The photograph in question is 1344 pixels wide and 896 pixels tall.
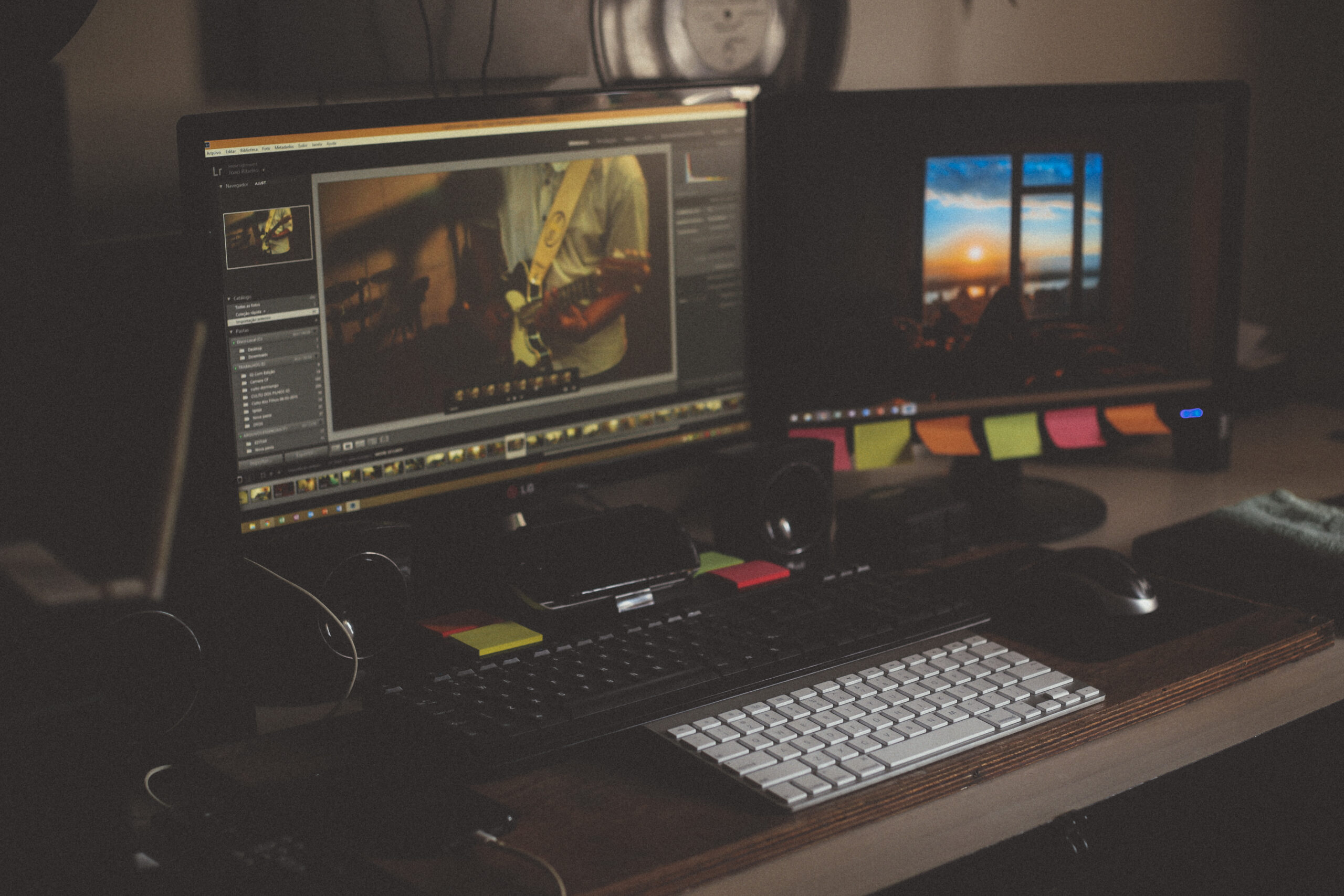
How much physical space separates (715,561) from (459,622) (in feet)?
0.84

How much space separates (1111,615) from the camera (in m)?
1.04

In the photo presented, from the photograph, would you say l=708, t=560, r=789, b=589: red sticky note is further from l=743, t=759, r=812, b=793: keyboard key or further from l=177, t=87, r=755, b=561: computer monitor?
l=743, t=759, r=812, b=793: keyboard key

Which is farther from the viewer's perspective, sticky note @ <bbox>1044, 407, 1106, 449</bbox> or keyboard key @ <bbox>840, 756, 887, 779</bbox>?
sticky note @ <bbox>1044, 407, 1106, 449</bbox>

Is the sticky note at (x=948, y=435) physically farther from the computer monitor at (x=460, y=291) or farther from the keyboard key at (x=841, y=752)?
the keyboard key at (x=841, y=752)

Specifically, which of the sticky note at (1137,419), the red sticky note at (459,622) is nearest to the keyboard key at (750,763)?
the red sticky note at (459,622)

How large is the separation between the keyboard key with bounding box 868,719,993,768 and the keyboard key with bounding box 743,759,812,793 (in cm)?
5

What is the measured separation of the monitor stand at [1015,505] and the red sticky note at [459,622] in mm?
575

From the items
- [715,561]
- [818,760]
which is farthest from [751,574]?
[818,760]

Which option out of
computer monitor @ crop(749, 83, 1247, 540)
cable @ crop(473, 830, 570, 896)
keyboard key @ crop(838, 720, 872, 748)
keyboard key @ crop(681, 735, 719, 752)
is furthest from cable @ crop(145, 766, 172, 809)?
computer monitor @ crop(749, 83, 1247, 540)

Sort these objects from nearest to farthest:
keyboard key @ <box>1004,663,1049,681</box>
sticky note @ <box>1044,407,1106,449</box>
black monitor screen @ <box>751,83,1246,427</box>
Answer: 1. keyboard key @ <box>1004,663,1049,681</box>
2. black monitor screen @ <box>751,83,1246,427</box>
3. sticky note @ <box>1044,407,1106,449</box>

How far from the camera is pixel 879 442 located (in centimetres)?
135

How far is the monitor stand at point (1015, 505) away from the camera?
4.50ft

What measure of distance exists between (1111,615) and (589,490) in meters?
0.47

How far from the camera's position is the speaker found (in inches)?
47.5
